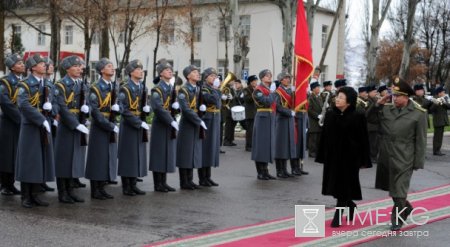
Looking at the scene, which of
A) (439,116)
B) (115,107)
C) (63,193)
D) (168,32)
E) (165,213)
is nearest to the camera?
(165,213)

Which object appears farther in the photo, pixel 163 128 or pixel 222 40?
pixel 222 40

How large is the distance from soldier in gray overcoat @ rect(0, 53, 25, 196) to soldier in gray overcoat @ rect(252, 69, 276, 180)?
4.59 m

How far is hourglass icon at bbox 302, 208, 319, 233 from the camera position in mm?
8905

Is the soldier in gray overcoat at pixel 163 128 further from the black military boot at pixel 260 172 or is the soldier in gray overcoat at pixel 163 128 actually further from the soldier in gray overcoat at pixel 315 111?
the soldier in gray overcoat at pixel 315 111

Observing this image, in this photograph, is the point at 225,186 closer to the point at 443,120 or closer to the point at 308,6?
the point at 443,120

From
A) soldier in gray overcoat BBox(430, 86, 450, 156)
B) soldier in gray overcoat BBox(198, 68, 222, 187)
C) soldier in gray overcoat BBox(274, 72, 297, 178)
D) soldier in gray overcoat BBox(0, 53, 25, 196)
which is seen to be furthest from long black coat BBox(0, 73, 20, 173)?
soldier in gray overcoat BBox(430, 86, 450, 156)

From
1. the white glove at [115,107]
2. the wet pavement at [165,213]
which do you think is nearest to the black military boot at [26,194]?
the wet pavement at [165,213]

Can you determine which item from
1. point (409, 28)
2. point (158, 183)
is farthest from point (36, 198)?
point (409, 28)

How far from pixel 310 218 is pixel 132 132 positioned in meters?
3.63

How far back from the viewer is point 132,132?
1157cm

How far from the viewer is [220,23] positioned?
168 ft

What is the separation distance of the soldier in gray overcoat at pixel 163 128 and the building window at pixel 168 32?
113 feet

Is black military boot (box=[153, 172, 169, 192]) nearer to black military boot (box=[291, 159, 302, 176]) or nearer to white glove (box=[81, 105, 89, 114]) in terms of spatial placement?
white glove (box=[81, 105, 89, 114])

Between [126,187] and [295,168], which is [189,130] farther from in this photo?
[295,168]
